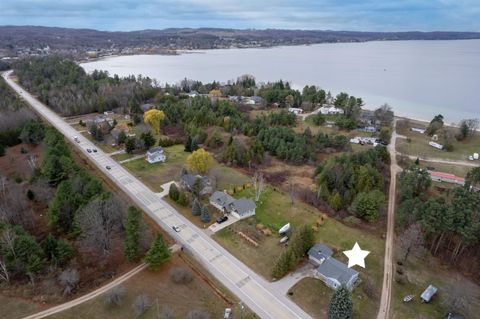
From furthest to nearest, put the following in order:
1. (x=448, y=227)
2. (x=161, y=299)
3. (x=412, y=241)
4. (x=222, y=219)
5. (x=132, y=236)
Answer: (x=222, y=219) → (x=412, y=241) → (x=448, y=227) → (x=132, y=236) → (x=161, y=299)

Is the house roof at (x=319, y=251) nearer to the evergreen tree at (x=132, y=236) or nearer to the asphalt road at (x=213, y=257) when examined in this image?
the asphalt road at (x=213, y=257)

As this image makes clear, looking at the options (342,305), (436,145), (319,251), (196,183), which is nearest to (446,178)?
(436,145)

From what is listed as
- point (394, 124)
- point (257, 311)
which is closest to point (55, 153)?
point (257, 311)

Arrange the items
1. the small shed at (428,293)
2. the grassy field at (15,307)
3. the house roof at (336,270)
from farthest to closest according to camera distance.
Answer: the house roof at (336,270) < the small shed at (428,293) < the grassy field at (15,307)

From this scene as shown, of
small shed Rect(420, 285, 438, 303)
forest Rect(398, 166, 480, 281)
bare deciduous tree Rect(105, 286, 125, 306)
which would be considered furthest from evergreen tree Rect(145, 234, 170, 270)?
forest Rect(398, 166, 480, 281)

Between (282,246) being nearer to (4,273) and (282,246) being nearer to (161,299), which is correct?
(161,299)

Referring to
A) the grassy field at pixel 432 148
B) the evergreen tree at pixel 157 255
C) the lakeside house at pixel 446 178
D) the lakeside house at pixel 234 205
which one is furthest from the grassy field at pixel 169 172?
the grassy field at pixel 432 148

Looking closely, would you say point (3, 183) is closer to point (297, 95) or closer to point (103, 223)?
point (103, 223)
